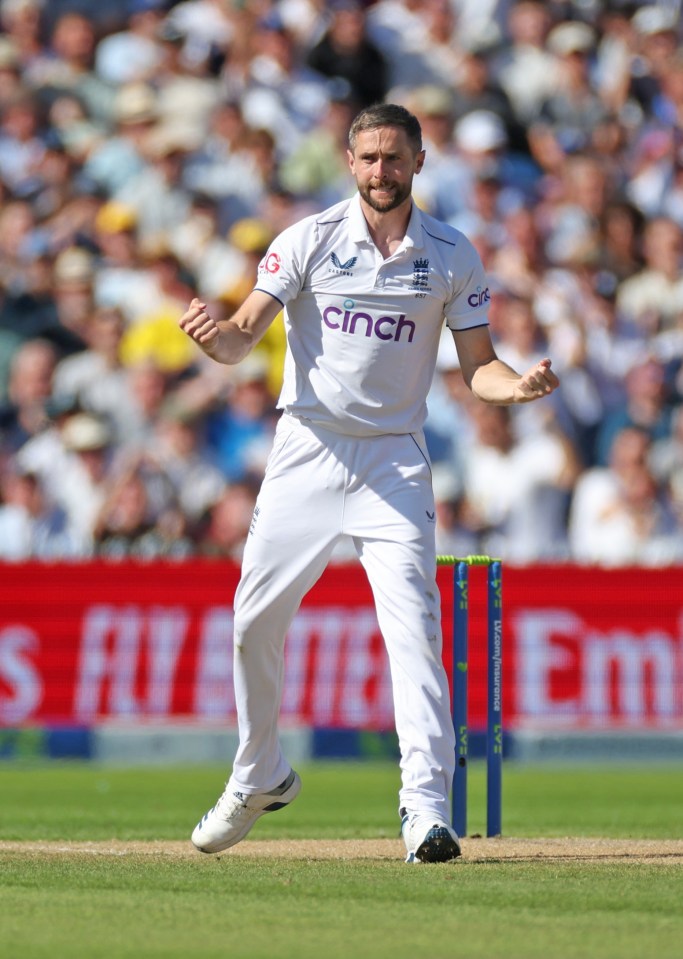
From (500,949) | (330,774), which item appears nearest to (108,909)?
(500,949)

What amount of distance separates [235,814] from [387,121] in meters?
2.52

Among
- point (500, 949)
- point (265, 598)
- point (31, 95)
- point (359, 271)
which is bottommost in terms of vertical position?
point (500, 949)

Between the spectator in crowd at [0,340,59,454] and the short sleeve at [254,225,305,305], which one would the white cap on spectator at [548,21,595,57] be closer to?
the spectator in crowd at [0,340,59,454]

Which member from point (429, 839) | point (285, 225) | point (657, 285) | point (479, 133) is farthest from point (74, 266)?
point (429, 839)

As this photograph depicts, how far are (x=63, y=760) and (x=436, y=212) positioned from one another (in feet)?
18.8

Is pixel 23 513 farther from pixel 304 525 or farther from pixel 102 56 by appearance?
pixel 304 525

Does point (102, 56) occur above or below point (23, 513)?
above

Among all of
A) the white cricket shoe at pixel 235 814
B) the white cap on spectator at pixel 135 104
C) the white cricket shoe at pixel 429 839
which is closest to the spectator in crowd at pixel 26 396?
the white cap on spectator at pixel 135 104

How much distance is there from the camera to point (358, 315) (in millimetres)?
6625

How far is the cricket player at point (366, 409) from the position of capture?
652cm

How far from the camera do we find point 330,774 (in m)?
12.8

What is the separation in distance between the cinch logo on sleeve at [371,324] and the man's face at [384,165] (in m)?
0.37

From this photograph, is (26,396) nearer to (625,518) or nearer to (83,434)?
(83,434)

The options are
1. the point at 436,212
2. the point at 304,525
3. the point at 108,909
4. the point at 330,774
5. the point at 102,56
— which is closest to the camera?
the point at 108,909
